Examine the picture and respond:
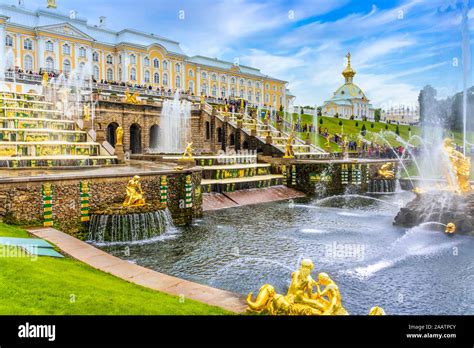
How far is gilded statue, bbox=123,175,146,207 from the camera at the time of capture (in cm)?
1488

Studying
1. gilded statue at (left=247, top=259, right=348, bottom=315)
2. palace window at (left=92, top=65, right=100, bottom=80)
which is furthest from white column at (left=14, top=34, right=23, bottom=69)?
gilded statue at (left=247, top=259, right=348, bottom=315)

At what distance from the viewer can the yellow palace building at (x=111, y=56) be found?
52994 mm

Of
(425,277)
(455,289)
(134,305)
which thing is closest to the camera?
(134,305)

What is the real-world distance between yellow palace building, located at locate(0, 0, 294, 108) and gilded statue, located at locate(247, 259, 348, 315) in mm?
48583

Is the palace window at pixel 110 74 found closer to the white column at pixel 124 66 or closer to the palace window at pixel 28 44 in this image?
the white column at pixel 124 66

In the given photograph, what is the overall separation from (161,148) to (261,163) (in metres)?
14.0

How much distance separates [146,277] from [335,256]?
21.2 ft

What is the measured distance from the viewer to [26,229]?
12.5 m

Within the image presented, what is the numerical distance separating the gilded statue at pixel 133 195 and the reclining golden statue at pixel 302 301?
392 inches

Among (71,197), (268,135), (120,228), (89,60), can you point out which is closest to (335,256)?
(120,228)

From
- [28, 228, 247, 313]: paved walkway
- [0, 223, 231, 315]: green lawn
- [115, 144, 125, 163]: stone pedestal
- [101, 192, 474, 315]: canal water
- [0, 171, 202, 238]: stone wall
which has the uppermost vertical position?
[115, 144, 125, 163]: stone pedestal

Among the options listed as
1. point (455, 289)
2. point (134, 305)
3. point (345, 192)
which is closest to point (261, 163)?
point (345, 192)

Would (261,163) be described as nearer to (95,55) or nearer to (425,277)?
(425,277)

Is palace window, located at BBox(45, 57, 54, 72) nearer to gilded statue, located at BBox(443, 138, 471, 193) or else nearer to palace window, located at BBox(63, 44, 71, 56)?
palace window, located at BBox(63, 44, 71, 56)
